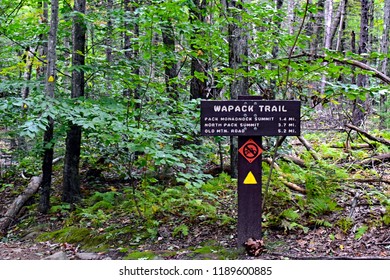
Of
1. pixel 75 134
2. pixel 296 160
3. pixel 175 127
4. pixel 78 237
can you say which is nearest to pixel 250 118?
pixel 175 127

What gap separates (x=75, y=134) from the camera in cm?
823

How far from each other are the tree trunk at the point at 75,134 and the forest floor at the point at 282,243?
1.65m

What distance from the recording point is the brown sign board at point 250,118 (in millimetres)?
4859

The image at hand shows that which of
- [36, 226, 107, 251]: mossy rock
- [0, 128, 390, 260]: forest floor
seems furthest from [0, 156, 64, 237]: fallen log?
[36, 226, 107, 251]: mossy rock

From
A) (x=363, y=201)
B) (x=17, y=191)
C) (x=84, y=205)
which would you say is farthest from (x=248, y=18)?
(x=17, y=191)

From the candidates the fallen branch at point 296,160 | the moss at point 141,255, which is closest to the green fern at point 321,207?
the fallen branch at point 296,160

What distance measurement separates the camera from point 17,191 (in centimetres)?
1008

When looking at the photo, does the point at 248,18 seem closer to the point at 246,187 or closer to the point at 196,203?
the point at 246,187

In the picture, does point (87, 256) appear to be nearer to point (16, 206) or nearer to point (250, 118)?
point (250, 118)

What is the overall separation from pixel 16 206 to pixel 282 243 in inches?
251

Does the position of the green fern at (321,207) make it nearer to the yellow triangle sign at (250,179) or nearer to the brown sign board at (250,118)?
the yellow triangle sign at (250,179)

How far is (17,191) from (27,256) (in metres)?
4.53

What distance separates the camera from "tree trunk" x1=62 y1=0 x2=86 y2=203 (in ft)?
25.5

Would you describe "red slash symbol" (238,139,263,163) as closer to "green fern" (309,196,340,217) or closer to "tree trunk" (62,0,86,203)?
"green fern" (309,196,340,217)
